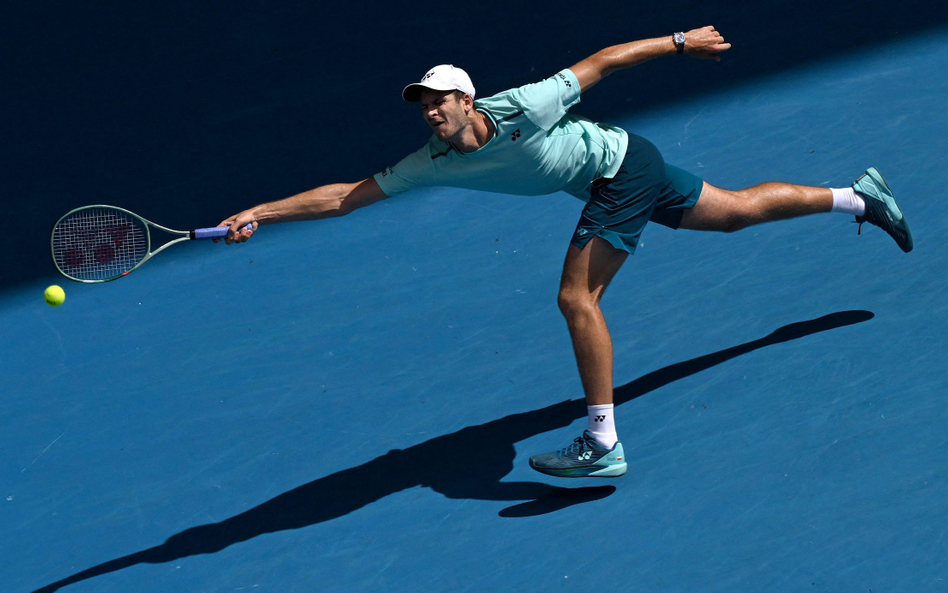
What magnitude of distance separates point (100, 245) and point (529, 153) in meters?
1.89

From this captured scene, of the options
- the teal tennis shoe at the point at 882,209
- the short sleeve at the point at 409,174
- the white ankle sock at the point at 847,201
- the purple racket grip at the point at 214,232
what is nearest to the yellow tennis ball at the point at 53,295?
the purple racket grip at the point at 214,232

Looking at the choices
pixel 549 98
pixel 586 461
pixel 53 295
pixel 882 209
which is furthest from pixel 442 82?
pixel 882 209

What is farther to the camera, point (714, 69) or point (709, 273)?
point (714, 69)

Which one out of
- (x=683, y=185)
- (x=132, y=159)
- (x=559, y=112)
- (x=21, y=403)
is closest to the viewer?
(x=559, y=112)

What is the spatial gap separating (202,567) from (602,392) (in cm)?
170

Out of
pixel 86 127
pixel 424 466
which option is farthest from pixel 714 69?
pixel 86 127

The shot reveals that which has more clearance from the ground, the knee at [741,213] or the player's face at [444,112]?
the player's face at [444,112]

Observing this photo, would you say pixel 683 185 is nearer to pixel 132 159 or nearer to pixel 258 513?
pixel 258 513

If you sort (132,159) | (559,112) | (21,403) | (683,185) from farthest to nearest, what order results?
(132,159) → (21,403) → (683,185) → (559,112)

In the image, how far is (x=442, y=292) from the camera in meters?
5.71

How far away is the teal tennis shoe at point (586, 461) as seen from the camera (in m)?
4.57

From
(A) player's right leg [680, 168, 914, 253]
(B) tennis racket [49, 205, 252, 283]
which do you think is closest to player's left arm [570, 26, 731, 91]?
(A) player's right leg [680, 168, 914, 253]

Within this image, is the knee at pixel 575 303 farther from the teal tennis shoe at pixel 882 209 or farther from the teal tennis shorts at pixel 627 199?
the teal tennis shoe at pixel 882 209

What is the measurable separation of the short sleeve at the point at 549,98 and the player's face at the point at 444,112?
24cm
